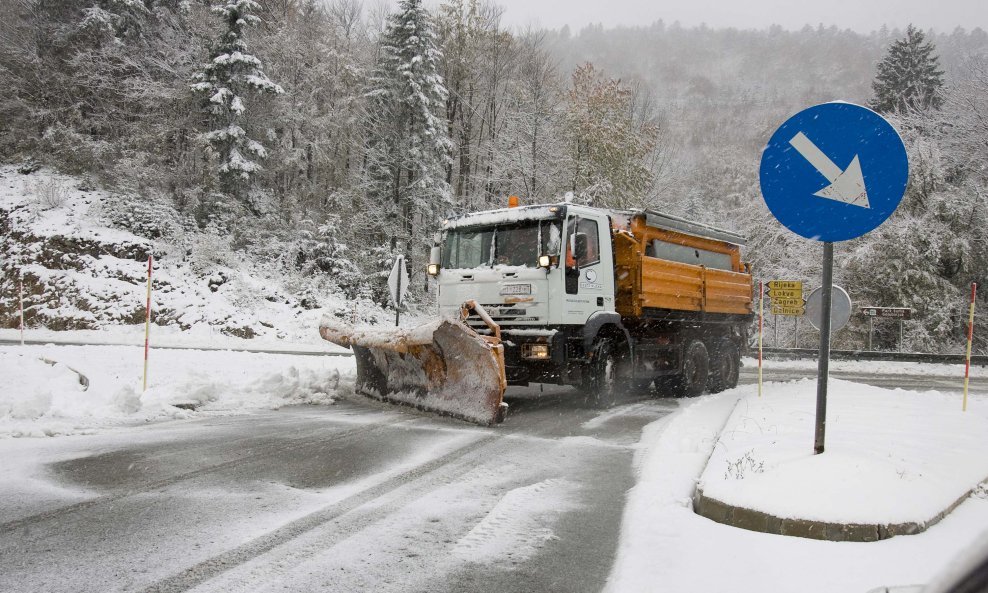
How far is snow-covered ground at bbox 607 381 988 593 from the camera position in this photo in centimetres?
338

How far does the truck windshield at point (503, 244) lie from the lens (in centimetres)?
952

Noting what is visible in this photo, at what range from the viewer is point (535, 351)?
9219 mm

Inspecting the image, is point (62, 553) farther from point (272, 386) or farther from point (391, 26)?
point (391, 26)

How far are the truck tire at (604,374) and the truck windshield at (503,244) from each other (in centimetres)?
171

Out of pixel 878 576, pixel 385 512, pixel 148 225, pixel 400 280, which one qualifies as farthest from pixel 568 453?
pixel 148 225

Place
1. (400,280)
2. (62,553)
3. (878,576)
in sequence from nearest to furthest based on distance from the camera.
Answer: (878,576)
(62,553)
(400,280)

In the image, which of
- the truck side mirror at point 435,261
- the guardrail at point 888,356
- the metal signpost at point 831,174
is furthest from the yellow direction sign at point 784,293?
the metal signpost at point 831,174

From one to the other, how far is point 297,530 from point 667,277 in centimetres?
838

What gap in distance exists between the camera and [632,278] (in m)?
10.4

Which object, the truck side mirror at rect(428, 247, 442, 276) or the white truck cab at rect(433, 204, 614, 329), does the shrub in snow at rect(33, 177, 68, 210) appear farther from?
the white truck cab at rect(433, 204, 614, 329)

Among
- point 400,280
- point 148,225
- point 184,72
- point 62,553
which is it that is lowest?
point 62,553

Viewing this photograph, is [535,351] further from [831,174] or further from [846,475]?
[831,174]

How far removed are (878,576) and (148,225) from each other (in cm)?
2607

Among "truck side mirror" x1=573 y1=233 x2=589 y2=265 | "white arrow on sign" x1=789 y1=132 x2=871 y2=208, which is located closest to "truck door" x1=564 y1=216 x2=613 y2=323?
"truck side mirror" x1=573 y1=233 x2=589 y2=265
